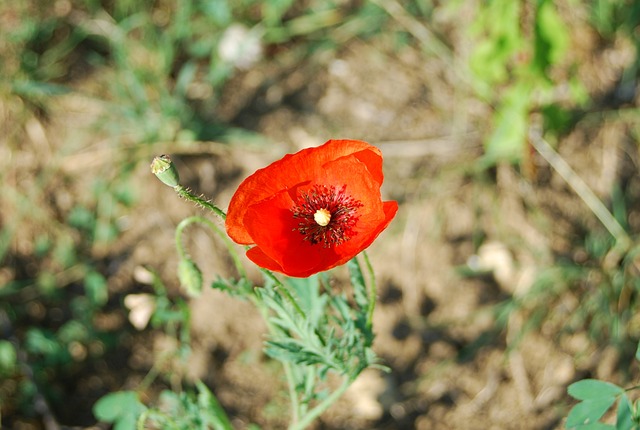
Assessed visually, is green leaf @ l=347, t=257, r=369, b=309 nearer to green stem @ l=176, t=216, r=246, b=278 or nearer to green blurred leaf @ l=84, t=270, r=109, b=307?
green stem @ l=176, t=216, r=246, b=278

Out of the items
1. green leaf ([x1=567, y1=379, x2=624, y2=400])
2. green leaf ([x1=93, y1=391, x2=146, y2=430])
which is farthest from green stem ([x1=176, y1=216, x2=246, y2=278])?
green leaf ([x1=567, y1=379, x2=624, y2=400])

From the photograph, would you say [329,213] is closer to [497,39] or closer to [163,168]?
[163,168]

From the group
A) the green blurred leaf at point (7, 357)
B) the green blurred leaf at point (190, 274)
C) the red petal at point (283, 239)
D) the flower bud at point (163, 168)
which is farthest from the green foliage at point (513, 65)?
the green blurred leaf at point (7, 357)

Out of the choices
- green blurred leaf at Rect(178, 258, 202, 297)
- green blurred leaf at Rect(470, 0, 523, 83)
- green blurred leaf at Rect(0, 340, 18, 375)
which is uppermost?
green blurred leaf at Rect(470, 0, 523, 83)

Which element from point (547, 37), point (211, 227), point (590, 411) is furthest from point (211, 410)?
point (547, 37)

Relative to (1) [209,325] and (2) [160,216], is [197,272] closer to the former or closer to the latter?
(1) [209,325]

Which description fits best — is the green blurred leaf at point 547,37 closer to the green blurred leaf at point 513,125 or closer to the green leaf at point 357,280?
the green blurred leaf at point 513,125
